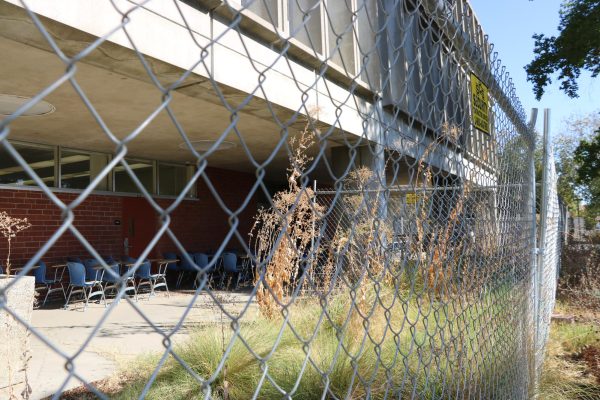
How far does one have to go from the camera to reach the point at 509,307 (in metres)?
3.42

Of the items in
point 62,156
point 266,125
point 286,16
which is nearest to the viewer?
point 286,16

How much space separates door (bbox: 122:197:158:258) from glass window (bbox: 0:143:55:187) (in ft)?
7.39

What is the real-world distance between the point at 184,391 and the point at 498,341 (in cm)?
220

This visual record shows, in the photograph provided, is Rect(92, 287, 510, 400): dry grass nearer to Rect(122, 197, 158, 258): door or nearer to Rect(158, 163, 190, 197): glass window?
Rect(122, 197, 158, 258): door

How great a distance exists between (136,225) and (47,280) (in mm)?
3167

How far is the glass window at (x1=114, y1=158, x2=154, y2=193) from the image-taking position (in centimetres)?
1184

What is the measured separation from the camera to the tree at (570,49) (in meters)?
12.2

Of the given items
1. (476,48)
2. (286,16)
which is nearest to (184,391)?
(476,48)

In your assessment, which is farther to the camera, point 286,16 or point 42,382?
point 286,16

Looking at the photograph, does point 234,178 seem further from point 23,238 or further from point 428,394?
point 428,394

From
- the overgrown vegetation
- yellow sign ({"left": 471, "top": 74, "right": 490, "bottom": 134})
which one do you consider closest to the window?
yellow sign ({"left": 471, "top": 74, "right": 490, "bottom": 134})

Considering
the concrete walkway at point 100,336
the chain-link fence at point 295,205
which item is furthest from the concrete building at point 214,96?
the concrete walkway at point 100,336

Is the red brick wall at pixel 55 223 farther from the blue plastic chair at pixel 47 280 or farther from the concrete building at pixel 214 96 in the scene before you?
the blue plastic chair at pixel 47 280

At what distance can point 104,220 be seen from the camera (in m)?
11.6
